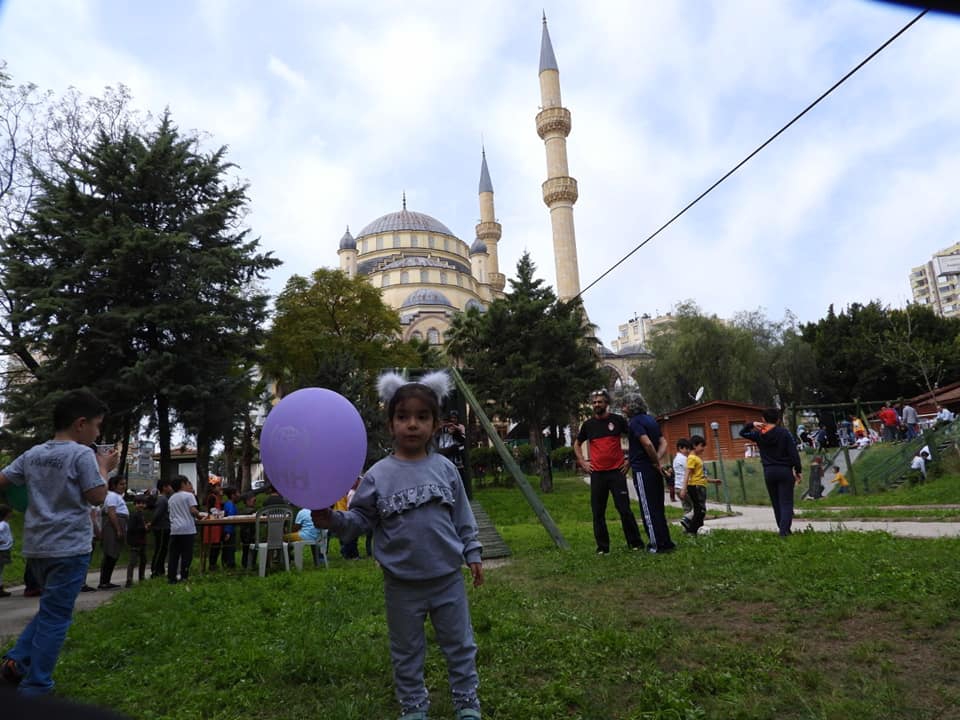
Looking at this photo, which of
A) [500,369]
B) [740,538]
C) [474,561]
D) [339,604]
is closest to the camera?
[474,561]

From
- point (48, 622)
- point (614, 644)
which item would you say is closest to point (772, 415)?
point (614, 644)

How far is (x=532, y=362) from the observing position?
91.7ft

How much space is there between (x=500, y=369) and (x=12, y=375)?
1821 cm

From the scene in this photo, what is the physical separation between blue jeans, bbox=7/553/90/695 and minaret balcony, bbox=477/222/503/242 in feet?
253

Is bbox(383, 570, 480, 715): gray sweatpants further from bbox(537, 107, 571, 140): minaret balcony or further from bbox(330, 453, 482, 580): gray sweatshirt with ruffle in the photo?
bbox(537, 107, 571, 140): minaret balcony

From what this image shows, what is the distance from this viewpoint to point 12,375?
23609 millimetres

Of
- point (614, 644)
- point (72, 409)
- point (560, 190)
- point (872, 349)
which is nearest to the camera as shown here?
point (614, 644)

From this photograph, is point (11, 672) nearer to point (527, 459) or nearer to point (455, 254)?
point (527, 459)

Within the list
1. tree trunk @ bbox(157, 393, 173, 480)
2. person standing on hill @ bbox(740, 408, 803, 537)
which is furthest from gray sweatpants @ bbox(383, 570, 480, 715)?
tree trunk @ bbox(157, 393, 173, 480)

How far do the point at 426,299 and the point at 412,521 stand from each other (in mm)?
63797

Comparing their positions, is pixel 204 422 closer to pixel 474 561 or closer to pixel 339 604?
pixel 339 604

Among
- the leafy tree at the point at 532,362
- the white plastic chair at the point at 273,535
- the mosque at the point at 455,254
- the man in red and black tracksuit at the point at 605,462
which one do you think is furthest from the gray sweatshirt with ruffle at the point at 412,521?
the mosque at the point at 455,254

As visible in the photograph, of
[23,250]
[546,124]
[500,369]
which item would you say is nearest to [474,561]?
[23,250]

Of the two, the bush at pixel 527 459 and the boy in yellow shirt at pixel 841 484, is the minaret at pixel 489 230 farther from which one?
the boy in yellow shirt at pixel 841 484
